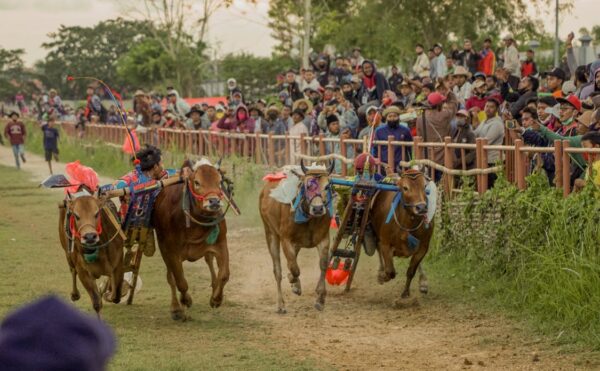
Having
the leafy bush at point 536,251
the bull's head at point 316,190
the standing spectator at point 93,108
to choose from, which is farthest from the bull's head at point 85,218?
the standing spectator at point 93,108

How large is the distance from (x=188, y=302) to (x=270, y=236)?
1460 mm

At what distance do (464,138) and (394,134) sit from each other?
3.39 ft

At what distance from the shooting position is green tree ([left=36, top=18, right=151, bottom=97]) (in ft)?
242

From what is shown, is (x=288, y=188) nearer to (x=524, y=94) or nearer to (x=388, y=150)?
(x=388, y=150)

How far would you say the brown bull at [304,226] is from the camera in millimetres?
10055

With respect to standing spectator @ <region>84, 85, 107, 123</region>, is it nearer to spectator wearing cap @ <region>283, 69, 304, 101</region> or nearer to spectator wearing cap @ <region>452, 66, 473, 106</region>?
spectator wearing cap @ <region>283, 69, 304, 101</region>

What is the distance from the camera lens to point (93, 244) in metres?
8.83

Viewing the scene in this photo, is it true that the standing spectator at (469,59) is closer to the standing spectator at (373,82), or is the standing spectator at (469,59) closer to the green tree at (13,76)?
the standing spectator at (373,82)

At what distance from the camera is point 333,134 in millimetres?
16625

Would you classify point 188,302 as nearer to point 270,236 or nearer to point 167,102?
point 270,236

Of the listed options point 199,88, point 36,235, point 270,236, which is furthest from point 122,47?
point 270,236

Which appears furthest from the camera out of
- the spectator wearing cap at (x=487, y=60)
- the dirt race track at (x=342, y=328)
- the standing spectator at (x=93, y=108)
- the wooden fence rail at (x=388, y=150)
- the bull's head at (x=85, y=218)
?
the standing spectator at (x=93, y=108)

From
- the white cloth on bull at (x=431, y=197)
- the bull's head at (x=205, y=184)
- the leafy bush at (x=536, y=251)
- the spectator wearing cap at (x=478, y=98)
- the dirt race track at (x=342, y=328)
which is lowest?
the dirt race track at (x=342, y=328)

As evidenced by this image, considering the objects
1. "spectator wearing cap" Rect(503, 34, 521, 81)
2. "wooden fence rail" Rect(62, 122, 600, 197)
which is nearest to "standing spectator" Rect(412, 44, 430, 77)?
"spectator wearing cap" Rect(503, 34, 521, 81)
